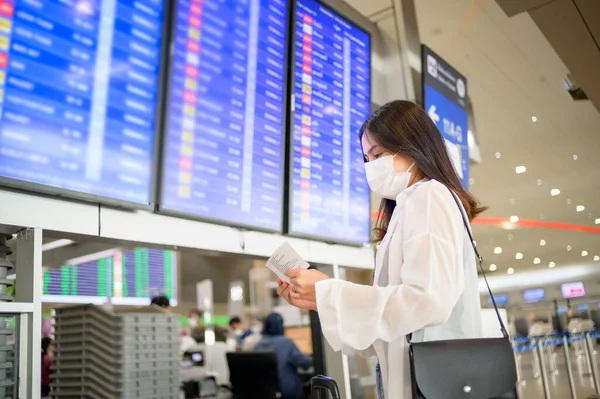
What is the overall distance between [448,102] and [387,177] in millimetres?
3026

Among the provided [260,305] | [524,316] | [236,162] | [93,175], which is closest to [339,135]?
[236,162]

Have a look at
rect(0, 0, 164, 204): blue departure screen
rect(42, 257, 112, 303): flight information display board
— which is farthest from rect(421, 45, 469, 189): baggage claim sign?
rect(42, 257, 112, 303): flight information display board

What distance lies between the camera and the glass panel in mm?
1685

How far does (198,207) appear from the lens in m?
2.52

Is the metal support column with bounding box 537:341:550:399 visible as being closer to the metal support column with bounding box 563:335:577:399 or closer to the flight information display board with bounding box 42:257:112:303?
the metal support column with bounding box 563:335:577:399

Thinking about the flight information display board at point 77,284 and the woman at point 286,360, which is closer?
the flight information display board at point 77,284

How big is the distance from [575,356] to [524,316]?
1896 millimetres

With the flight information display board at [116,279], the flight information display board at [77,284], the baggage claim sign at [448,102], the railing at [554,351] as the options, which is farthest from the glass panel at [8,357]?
the railing at [554,351]

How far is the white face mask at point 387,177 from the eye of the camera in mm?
1656

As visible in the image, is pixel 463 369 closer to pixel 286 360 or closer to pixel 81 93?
pixel 81 93

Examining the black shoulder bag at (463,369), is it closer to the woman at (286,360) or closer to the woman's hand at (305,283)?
the woman's hand at (305,283)

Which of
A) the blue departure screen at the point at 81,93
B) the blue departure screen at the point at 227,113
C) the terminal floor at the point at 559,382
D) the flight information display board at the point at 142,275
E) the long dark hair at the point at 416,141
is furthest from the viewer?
the flight information display board at the point at 142,275

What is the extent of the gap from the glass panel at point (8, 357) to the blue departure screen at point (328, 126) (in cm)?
158

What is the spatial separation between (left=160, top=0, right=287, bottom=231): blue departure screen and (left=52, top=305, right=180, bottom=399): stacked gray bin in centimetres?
78
